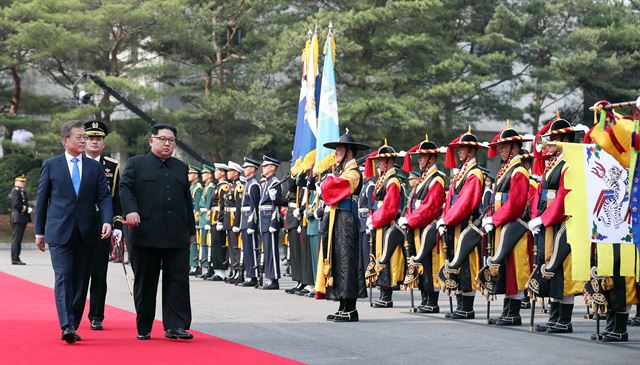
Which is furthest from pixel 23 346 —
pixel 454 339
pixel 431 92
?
pixel 431 92

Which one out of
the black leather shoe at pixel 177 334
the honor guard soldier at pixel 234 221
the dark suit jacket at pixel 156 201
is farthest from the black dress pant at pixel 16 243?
the black leather shoe at pixel 177 334

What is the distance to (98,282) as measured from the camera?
1126 centimetres

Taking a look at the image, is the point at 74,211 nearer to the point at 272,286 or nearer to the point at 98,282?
the point at 98,282

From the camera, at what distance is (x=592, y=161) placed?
9.85 m

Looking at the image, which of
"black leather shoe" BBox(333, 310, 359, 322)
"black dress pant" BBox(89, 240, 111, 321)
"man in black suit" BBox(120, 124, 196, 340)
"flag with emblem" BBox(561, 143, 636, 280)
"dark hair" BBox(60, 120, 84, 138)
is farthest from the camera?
"black leather shoe" BBox(333, 310, 359, 322)

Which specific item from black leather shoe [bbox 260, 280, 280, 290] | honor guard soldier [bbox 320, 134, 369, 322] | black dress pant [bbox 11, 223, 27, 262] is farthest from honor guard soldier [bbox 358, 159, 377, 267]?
black dress pant [bbox 11, 223, 27, 262]

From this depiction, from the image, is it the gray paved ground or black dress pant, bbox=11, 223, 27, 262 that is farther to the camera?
black dress pant, bbox=11, 223, 27, 262

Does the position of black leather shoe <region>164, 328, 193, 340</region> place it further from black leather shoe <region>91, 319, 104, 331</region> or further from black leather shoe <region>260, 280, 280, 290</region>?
black leather shoe <region>260, 280, 280, 290</region>

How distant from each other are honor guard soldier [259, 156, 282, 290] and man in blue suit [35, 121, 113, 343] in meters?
7.76

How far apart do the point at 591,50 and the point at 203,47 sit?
1146 centimetres

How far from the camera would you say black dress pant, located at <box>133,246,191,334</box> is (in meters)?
10.3

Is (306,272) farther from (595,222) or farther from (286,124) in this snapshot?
(286,124)

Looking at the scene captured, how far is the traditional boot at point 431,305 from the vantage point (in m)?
13.9

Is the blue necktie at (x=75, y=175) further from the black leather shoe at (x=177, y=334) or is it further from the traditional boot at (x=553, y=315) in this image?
the traditional boot at (x=553, y=315)
